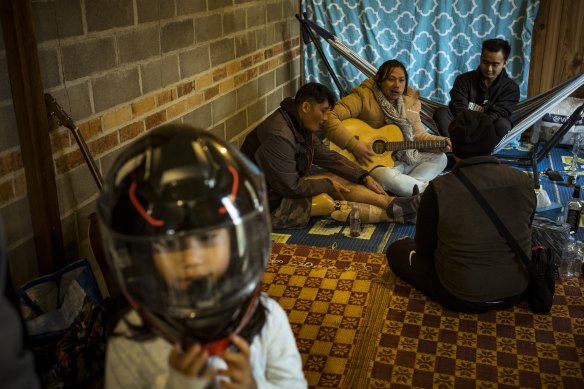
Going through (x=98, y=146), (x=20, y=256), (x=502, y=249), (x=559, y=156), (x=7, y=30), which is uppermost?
(x=7, y=30)

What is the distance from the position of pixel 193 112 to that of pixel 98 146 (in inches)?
37.6

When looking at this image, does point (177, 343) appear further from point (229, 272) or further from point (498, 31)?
point (498, 31)

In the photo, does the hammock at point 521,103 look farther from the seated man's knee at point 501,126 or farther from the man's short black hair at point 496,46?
the man's short black hair at point 496,46


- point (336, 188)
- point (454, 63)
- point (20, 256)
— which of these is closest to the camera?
point (20, 256)

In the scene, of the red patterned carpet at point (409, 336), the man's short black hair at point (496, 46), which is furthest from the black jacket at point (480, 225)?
the man's short black hair at point (496, 46)

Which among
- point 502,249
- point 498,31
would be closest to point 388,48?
point 498,31

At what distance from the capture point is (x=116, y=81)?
277 centimetres

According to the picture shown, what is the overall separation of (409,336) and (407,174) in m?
1.81

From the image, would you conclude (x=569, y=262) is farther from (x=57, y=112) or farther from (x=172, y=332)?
(x=172, y=332)

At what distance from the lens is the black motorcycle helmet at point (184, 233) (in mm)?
1035

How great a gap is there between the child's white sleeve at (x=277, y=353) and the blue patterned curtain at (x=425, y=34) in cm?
435

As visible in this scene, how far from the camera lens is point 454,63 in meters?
5.30

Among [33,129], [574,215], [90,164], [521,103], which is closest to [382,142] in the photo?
[521,103]

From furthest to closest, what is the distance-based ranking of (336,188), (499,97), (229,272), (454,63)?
(454,63) → (499,97) → (336,188) → (229,272)
